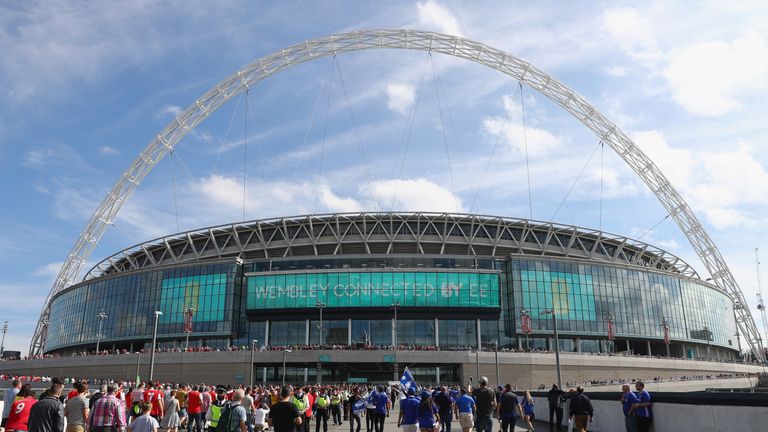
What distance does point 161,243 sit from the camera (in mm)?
102875

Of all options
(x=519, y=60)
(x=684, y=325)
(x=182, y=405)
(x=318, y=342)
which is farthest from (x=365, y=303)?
(x=182, y=405)

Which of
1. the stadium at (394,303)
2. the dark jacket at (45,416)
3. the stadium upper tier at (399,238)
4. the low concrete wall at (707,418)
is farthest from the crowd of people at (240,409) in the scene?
the stadium upper tier at (399,238)

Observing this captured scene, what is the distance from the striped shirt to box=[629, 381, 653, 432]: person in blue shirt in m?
13.4

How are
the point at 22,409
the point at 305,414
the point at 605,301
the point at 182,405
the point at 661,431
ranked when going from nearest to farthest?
the point at 22,409 → the point at 661,431 → the point at 305,414 → the point at 182,405 → the point at 605,301

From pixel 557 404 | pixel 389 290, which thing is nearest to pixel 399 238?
pixel 389 290

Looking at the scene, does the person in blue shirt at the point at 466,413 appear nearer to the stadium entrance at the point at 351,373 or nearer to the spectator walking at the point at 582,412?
the spectator walking at the point at 582,412

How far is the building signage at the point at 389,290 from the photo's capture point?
85125mm

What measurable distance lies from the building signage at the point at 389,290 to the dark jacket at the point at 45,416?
243 feet

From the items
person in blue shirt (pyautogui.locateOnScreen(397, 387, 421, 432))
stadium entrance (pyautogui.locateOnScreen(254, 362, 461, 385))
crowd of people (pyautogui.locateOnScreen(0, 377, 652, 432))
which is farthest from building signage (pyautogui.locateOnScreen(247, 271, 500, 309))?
person in blue shirt (pyautogui.locateOnScreen(397, 387, 421, 432))

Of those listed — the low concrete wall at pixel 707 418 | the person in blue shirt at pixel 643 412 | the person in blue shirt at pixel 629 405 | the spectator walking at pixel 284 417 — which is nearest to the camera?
the spectator walking at pixel 284 417

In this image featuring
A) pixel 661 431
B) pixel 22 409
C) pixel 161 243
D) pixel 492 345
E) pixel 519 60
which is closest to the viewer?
pixel 22 409

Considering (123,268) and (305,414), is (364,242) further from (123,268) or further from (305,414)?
(305,414)

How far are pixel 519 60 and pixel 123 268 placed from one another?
78.2 metres

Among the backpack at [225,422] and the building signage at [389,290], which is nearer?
the backpack at [225,422]
